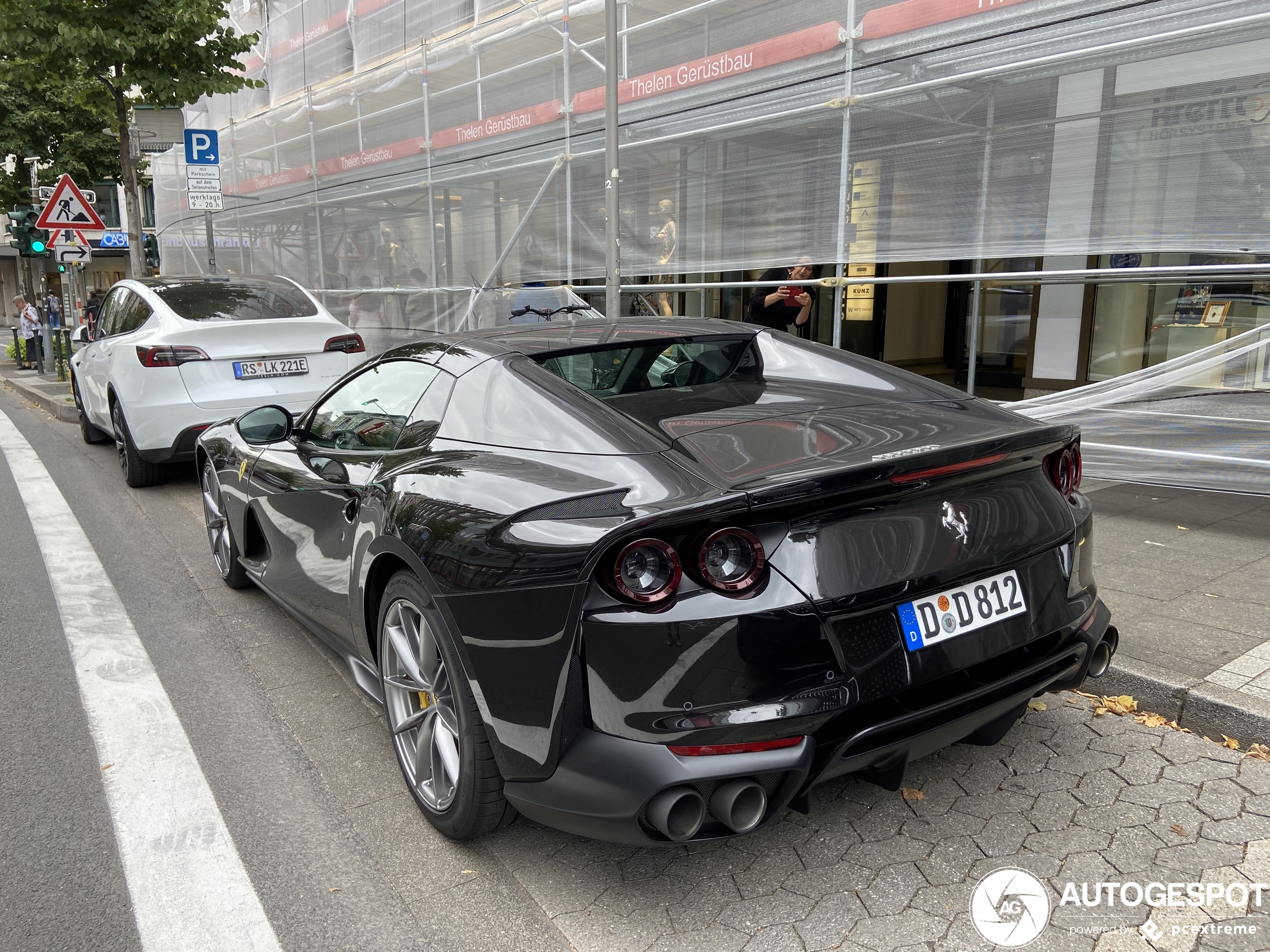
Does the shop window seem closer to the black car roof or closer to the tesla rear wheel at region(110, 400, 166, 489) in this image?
the black car roof

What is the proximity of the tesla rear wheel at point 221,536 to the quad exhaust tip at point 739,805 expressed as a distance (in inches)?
129

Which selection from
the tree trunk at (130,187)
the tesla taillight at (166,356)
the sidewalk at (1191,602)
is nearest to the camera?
the sidewalk at (1191,602)

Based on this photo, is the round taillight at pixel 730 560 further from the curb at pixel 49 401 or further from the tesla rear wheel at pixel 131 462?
the curb at pixel 49 401

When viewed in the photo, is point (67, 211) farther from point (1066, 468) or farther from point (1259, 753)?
point (1259, 753)

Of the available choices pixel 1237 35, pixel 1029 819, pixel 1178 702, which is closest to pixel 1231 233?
pixel 1237 35

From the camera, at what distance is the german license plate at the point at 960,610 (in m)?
2.23

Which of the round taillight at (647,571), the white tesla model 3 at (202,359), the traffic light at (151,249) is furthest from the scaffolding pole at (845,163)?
the traffic light at (151,249)

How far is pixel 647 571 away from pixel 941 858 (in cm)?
118

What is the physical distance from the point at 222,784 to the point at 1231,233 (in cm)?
612

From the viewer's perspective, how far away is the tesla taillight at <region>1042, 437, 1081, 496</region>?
2.73 m

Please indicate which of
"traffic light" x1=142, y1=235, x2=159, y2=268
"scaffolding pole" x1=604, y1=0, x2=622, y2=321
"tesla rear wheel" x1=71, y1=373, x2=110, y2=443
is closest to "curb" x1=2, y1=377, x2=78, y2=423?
"tesla rear wheel" x1=71, y1=373, x2=110, y2=443

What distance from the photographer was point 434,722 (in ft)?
8.77

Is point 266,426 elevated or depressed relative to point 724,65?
depressed

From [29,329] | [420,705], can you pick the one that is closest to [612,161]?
[420,705]
